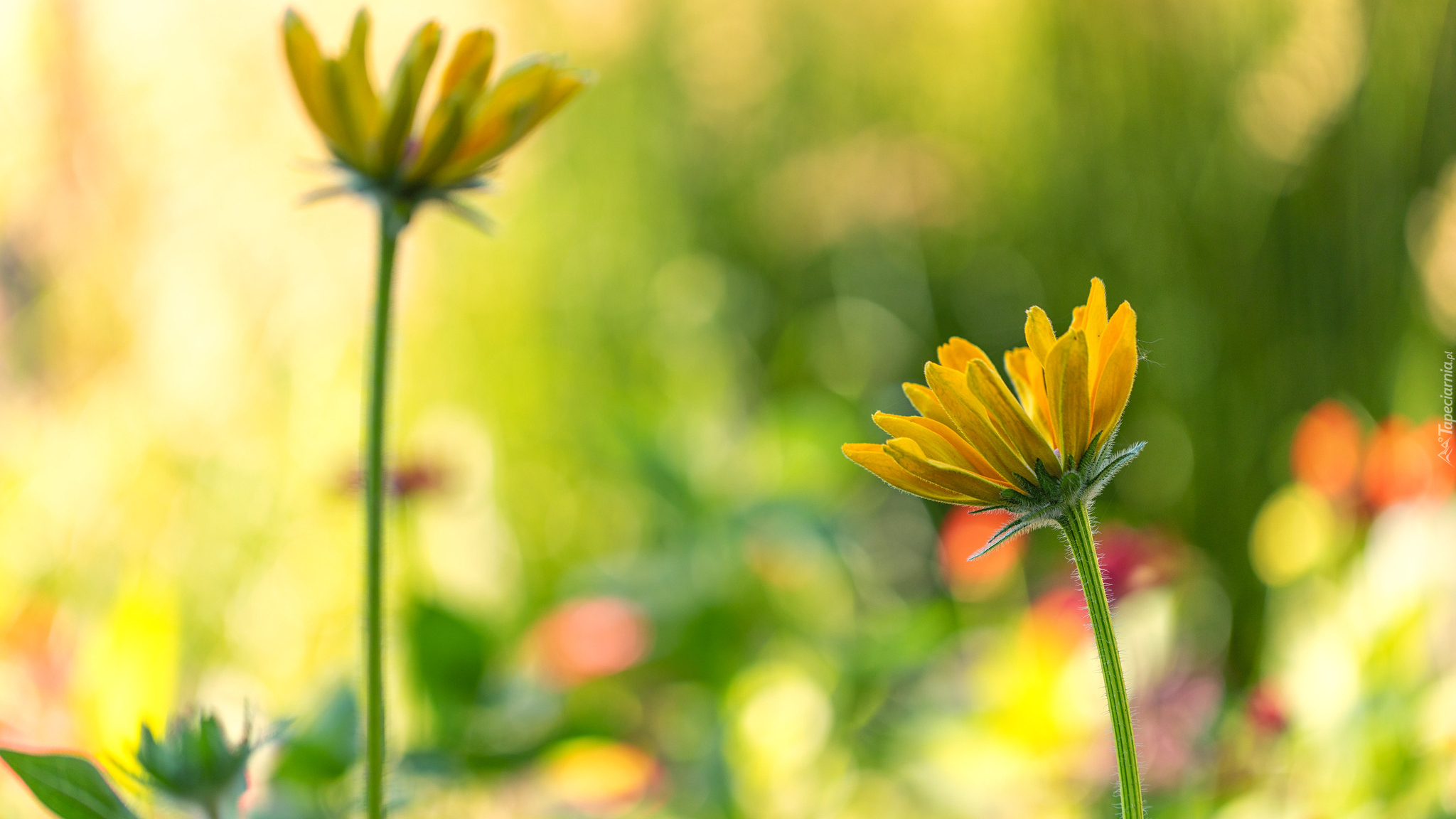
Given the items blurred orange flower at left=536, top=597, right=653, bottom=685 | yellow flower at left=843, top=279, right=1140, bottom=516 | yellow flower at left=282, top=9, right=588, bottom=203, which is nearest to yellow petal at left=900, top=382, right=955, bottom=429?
yellow flower at left=843, top=279, right=1140, bottom=516

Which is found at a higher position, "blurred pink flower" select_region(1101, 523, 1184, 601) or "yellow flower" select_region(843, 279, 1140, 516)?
"blurred pink flower" select_region(1101, 523, 1184, 601)

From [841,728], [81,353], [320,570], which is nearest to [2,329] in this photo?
[81,353]

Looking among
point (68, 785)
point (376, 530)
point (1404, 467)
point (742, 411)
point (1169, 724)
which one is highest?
point (742, 411)

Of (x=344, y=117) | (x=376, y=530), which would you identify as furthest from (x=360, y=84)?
(x=376, y=530)

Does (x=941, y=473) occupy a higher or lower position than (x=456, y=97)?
lower

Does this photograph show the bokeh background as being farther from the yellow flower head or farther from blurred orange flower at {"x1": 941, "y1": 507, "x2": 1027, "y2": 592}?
the yellow flower head

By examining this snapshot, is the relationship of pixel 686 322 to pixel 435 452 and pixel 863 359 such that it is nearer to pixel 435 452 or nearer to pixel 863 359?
pixel 863 359

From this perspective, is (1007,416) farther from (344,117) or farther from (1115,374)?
(344,117)

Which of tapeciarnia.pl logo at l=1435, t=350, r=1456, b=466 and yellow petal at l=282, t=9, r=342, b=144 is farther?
tapeciarnia.pl logo at l=1435, t=350, r=1456, b=466
